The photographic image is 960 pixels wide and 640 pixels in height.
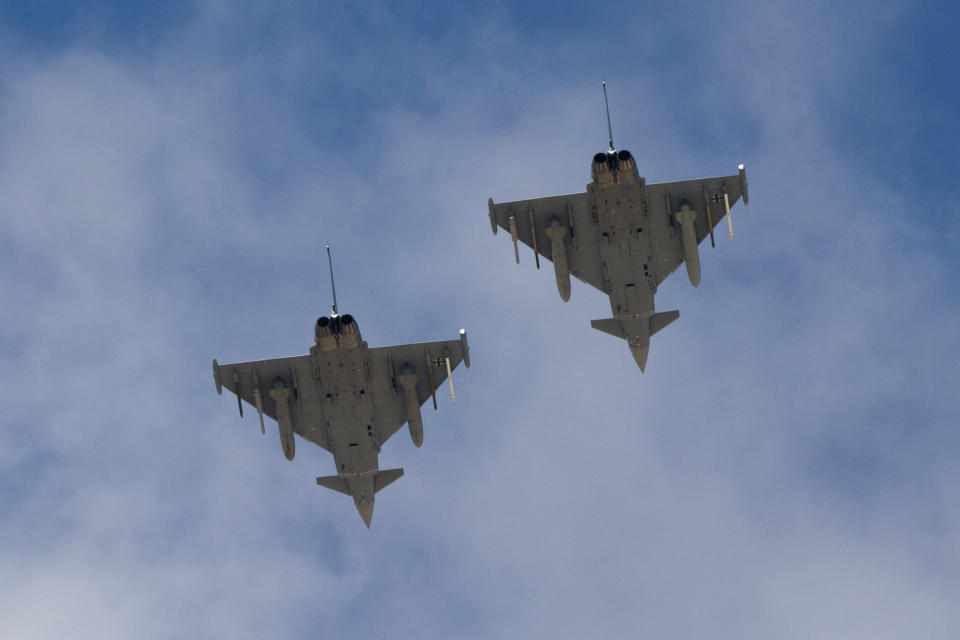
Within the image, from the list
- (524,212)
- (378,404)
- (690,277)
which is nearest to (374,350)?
(378,404)

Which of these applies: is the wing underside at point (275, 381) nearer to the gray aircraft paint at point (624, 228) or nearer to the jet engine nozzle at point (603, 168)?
the gray aircraft paint at point (624, 228)

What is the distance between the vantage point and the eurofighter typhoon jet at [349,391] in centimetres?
9500

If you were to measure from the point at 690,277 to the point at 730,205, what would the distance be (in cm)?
432

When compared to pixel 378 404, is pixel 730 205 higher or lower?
higher

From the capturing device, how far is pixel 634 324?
99125 millimetres

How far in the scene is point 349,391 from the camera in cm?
9512

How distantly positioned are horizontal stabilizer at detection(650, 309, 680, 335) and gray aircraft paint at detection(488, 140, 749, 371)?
1.72 metres

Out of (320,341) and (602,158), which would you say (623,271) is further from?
(320,341)

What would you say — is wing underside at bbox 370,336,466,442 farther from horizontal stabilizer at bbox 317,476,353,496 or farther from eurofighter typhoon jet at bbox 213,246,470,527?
horizontal stabilizer at bbox 317,476,353,496

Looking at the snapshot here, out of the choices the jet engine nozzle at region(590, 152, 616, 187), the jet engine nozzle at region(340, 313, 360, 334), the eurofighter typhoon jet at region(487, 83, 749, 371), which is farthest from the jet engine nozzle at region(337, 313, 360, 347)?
the jet engine nozzle at region(590, 152, 616, 187)

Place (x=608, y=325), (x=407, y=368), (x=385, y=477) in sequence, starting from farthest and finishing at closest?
1. (x=385, y=477)
2. (x=608, y=325)
3. (x=407, y=368)

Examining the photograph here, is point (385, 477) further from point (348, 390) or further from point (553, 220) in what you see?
point (553, 220)

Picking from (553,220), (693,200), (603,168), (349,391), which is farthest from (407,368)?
(693,200)

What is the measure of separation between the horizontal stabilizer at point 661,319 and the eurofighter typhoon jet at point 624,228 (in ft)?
5.63
